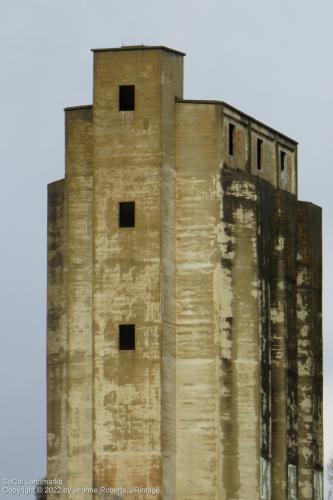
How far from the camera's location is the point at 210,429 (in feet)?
315

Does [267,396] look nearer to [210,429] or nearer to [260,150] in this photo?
[210,429]

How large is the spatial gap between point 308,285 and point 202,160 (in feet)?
24.8

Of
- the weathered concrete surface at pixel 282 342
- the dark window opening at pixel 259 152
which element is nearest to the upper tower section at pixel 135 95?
the dark window opening at pixel 259 152

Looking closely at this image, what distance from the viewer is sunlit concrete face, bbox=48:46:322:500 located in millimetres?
95188

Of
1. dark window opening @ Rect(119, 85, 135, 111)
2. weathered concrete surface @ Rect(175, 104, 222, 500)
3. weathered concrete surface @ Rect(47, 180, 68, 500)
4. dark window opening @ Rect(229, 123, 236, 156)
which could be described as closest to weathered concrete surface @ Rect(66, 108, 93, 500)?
weathered concrete surface @ Rect(47, 180, 68, 500)

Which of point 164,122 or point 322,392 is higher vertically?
point 164,122

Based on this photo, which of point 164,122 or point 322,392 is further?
point 322,392

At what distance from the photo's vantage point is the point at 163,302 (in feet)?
314

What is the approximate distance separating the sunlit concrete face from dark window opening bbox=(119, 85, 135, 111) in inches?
2.7

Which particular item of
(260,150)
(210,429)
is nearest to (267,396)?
(210,429)

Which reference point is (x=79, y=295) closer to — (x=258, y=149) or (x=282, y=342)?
(x=282, y=342)

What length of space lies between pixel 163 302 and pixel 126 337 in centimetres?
163

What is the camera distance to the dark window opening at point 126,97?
9712cm

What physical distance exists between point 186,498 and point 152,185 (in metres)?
10.0
